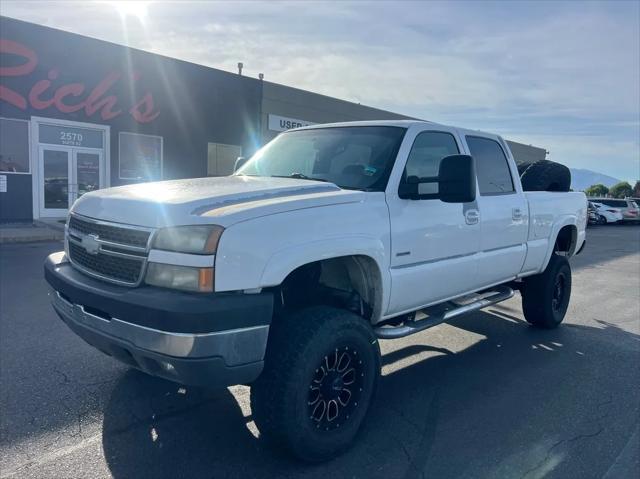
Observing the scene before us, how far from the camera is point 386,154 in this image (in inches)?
152

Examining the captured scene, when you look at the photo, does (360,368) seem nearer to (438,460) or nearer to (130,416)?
(438,460)

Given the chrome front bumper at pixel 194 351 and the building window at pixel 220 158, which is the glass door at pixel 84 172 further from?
the chrome front bumper at pixel 194 351

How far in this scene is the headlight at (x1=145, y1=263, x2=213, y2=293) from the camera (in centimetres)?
265

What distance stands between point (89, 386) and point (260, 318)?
6.74ft

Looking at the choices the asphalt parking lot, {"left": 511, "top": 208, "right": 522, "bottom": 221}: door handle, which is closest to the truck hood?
the asphalt parking lot

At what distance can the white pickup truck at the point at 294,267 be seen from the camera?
2.67 metres

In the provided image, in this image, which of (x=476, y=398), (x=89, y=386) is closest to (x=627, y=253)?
(x=476, y=398)

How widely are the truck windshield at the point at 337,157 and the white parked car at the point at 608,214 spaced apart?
30652 millimetres

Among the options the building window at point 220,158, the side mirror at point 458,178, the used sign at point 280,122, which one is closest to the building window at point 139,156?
the building window at point 220,158

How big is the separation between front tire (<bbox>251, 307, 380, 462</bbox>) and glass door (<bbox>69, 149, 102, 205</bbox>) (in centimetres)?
1524

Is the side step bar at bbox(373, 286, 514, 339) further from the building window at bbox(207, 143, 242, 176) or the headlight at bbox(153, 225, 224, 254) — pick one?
the building window at bbox(207, 143, 242, 176)

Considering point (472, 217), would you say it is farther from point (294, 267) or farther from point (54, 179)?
point (54, 179)

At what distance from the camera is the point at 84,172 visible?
16.8 metres

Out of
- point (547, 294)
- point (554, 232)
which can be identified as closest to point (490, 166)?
point (554, 232)
